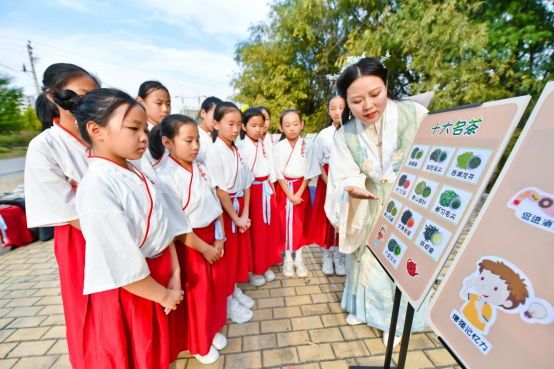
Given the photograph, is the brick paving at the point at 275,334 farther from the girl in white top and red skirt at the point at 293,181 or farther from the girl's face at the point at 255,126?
the girl's face at the point at 255,126

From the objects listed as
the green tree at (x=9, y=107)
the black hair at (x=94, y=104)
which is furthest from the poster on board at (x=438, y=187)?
the green tree at (x=9, y=107)

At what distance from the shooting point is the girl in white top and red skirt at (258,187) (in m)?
2.56

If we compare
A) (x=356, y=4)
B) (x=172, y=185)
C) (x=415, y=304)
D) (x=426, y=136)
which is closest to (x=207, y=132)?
(x=172, y=185)

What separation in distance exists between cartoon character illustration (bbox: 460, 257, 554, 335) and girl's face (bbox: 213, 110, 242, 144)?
1796mm

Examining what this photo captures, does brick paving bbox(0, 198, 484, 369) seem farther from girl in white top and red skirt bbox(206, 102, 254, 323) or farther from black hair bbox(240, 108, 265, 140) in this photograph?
black hair bbox(240, 108, 265, 140)

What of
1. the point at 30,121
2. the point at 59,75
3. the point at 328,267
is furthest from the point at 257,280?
the point at 30,121

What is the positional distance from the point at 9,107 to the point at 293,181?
53.1ft

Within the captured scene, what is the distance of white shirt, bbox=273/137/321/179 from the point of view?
9.32 feet

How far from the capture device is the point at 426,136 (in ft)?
4.22

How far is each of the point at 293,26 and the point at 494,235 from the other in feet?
39.1

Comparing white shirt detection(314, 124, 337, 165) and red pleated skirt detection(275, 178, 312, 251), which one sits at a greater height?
white shirt detection(314, 124, 337, 165)

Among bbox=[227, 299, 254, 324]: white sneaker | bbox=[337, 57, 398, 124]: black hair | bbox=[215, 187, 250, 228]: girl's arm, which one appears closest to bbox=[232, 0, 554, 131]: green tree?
bbox=[337, 57, 398, 124]: black hair

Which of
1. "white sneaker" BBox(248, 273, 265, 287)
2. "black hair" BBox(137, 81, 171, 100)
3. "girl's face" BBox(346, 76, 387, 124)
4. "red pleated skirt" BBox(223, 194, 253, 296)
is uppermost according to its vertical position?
"girl's face" BBox(346, 76, 387, 124)

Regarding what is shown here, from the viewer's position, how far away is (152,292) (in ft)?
3.88
